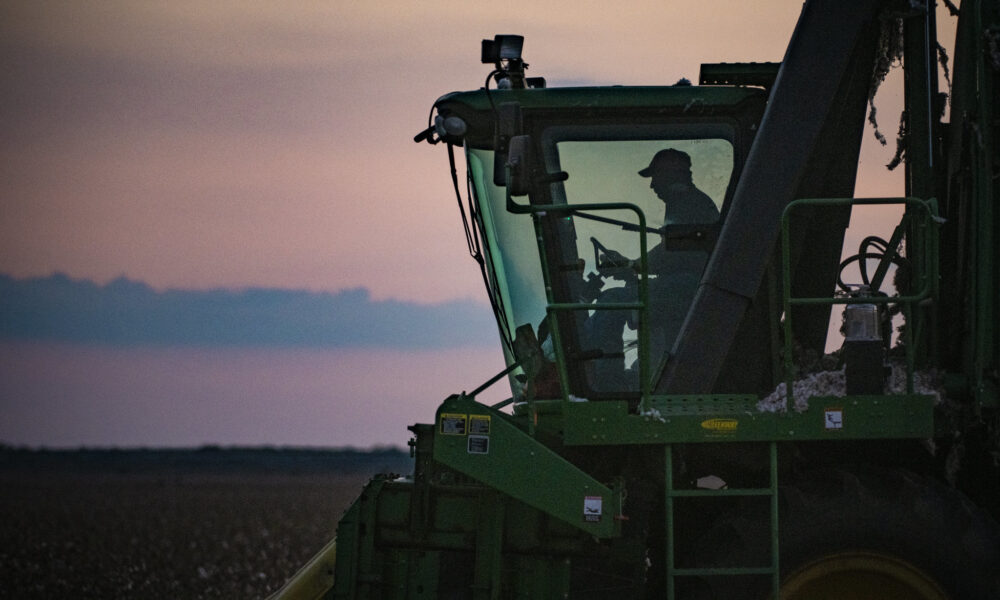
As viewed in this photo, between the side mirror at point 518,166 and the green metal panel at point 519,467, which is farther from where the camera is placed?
the side mirror at point 518,166

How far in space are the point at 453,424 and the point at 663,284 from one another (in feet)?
5.03

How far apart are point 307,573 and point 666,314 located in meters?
2.85

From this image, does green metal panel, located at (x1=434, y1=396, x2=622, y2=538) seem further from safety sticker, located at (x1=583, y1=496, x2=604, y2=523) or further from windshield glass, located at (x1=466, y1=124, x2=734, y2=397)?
windshield glass, located at (x1=466, y1=124, x2=734, y2=397)

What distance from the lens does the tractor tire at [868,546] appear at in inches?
279

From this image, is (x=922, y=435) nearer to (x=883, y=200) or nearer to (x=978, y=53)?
(x=883, y=200)

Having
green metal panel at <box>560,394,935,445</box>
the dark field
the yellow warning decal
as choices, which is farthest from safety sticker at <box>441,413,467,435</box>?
the dark field

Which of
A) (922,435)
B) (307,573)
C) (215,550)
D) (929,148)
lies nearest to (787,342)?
(922,435)

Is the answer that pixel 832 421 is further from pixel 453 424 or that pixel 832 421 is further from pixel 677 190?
pixel 453 424

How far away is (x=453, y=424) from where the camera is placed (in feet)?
25.1

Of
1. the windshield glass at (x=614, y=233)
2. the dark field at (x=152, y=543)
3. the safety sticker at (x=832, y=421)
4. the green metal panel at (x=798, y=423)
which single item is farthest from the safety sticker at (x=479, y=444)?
the dark field at (x=152, y=543)

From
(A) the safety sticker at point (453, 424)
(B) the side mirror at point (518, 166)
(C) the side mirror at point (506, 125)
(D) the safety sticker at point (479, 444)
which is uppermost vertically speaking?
(C) the side mirror at point (506, 125)

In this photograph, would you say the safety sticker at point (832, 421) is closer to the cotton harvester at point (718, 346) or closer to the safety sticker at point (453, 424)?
the cotton harvester at point (718, 346)

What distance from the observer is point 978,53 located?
789 centimetres

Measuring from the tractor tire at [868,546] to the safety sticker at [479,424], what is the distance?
1.36 meters
